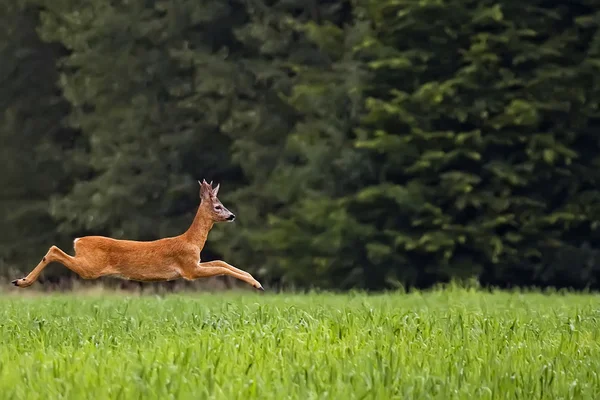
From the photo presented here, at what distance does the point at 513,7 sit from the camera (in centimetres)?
2005

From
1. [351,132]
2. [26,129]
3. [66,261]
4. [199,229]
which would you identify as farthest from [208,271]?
[26,129]

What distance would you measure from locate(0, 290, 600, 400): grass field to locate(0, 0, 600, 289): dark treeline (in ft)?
30.3

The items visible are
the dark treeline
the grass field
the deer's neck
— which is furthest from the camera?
the dark treeline

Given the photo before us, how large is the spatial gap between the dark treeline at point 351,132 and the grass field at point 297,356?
30.3 ft

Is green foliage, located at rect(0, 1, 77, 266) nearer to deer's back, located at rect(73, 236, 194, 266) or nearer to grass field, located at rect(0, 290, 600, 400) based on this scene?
grass field, located at rect(0, 290, 600, 400)

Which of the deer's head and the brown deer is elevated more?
the deer's head

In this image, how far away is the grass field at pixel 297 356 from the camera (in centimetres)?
625

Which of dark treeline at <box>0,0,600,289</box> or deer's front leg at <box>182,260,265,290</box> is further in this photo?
dark treeline at <box>0,0,600,289</box>

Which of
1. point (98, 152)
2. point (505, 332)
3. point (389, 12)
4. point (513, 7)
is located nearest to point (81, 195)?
point (98, 152)

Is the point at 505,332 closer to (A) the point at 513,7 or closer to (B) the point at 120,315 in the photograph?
(B) the point at 120,315

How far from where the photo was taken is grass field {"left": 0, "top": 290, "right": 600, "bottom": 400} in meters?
6.25

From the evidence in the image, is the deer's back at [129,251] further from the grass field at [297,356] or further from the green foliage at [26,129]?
the green foliage at [26,129]

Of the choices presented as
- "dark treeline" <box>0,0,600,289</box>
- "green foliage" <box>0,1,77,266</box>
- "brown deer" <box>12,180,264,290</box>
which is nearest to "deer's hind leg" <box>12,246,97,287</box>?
"brown deer" <box>12,180,264,290</box>

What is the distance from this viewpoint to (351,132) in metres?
21.0
